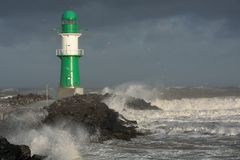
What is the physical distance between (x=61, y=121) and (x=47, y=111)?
A: 1.50 meters

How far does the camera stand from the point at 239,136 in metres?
13.0

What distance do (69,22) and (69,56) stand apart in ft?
3.87

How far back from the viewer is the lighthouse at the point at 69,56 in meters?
20.4

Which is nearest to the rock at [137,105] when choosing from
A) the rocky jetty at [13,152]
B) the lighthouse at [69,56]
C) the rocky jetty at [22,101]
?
the lighthouse at [69,56]

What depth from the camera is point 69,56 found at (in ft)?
67.0

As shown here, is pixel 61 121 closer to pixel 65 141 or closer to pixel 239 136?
pixel 65 141

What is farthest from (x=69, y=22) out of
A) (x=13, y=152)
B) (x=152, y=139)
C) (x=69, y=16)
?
(x=13, y=152)

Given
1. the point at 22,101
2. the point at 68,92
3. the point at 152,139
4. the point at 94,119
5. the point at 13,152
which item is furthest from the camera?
the point at 68,92

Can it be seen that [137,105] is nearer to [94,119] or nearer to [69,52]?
[69,52]

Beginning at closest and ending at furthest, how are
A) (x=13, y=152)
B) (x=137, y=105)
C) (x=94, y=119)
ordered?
(x=13, y=152)
(x=94, y=119)
(x=137, y=105)

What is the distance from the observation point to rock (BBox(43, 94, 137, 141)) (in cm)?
1331

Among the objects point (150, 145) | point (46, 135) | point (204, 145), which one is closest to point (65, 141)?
point (46, 135)

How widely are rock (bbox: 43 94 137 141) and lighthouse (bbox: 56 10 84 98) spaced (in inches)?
136

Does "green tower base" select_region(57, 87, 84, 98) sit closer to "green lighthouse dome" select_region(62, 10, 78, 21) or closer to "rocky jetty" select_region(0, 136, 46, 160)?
"green lighthouse dome" select_region(62, 10, 78, 21)
